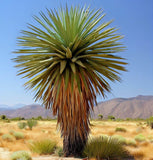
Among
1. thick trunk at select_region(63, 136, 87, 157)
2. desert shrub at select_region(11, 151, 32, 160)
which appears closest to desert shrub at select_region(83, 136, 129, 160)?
thick trunk at select_region(63, 136, 87, 157)

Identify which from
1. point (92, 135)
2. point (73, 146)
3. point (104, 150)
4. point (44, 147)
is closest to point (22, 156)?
point (44, 147)

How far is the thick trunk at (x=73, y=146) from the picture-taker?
7937mm

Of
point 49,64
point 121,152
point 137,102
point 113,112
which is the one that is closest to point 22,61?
point 49,64

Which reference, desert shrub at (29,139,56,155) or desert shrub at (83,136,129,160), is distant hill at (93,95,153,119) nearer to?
desert shrub at (29,139,56,155)

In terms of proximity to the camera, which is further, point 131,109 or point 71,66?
point 131,109

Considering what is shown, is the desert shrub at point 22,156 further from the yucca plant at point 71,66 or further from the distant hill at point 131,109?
the distant hill at point 131,109

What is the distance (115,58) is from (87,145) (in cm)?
346

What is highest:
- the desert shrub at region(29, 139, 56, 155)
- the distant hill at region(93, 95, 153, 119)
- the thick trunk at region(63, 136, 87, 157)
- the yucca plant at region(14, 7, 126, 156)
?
the yucca plant at region(14, 7, 126, 156)

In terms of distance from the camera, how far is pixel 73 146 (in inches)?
314

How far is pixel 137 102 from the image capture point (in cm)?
14288

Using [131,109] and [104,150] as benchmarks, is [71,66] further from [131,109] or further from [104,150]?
[131,109]

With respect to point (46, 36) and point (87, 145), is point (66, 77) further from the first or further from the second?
point (87, 145)

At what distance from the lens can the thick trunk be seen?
794 centimetres

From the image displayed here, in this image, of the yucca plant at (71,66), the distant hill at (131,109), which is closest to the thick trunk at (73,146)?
the yucca plant at (71,66)
